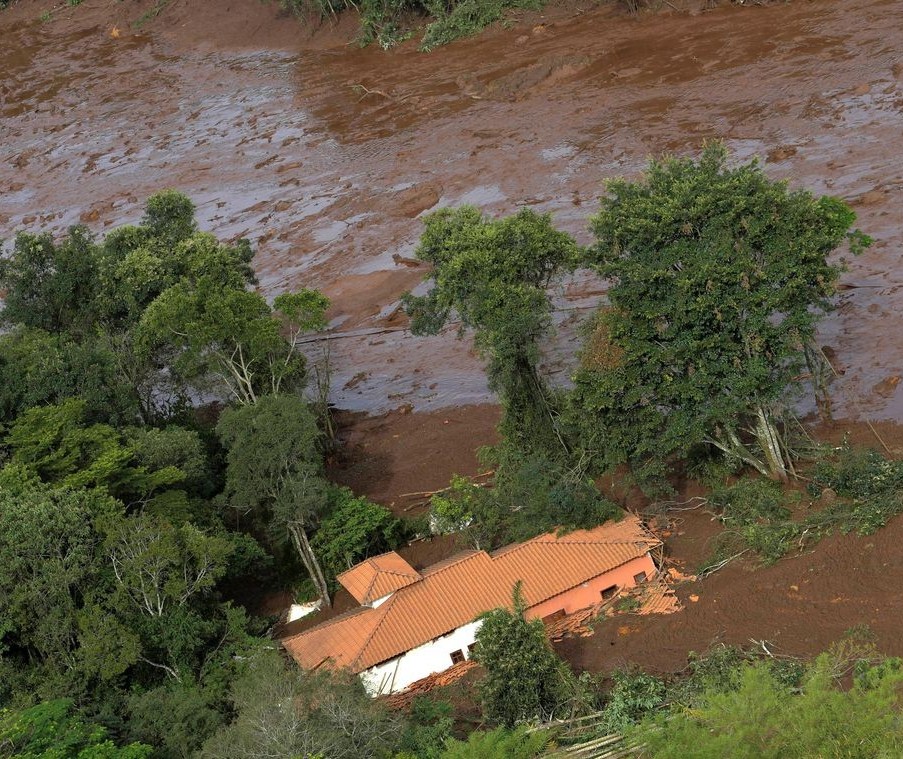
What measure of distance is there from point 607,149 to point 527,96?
8.38 m

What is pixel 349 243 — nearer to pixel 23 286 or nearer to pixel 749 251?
pixel 23 286

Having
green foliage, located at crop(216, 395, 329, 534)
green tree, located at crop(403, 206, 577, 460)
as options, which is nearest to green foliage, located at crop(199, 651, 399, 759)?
green foliage, located at crop(216, 395, 329, 534)

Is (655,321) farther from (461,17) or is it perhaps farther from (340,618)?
(461,17)

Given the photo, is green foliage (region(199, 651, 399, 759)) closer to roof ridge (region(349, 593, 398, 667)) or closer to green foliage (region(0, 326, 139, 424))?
roof ridge (region(349, 593, 398, 667))

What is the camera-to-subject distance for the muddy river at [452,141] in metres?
37.1

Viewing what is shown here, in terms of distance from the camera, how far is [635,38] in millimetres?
54375

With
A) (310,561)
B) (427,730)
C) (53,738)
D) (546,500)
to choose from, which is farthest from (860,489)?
(53,738)

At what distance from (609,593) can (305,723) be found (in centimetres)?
864

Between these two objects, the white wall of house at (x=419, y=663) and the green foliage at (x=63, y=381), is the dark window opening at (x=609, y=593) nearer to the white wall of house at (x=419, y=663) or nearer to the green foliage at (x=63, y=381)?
the white wall of house at (x=419, y=663)

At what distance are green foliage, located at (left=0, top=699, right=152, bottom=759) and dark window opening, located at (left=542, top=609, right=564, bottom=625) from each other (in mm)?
8360

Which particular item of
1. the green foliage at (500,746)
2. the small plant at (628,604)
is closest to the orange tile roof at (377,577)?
the small plant at (628,604)

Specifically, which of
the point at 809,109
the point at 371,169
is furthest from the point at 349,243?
the point at 809,109

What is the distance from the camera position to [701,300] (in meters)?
24.1

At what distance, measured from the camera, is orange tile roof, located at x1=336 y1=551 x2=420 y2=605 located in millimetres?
23906
